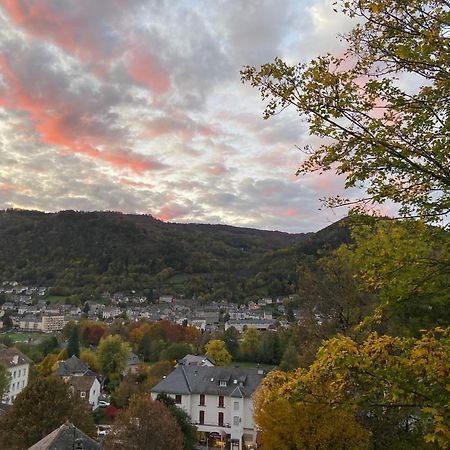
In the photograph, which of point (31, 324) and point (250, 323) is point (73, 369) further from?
point (31, 324)

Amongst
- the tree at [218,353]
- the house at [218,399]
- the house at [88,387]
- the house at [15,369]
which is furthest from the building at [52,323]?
the house at [218,399]

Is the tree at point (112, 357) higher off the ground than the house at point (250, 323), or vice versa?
the house at point (250, 323)

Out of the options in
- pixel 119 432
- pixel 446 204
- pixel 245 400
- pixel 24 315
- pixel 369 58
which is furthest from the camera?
pixel 24 315

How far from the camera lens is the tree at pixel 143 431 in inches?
1056

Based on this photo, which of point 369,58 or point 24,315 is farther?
point 24,315

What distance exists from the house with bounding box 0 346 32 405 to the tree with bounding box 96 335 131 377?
39.7 feet

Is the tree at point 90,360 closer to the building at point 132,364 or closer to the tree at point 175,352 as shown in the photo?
the building at point 132,364

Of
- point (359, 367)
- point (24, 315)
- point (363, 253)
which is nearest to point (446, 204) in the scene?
point (363, 253)

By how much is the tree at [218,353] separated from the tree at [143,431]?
48.8m

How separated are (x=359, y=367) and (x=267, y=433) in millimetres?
13114

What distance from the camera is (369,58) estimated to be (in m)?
7.21

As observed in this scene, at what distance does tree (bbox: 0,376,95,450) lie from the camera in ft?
94.7

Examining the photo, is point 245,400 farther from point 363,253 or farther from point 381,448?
point 363,253

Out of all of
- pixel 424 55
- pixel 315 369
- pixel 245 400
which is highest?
pixel 424 55
